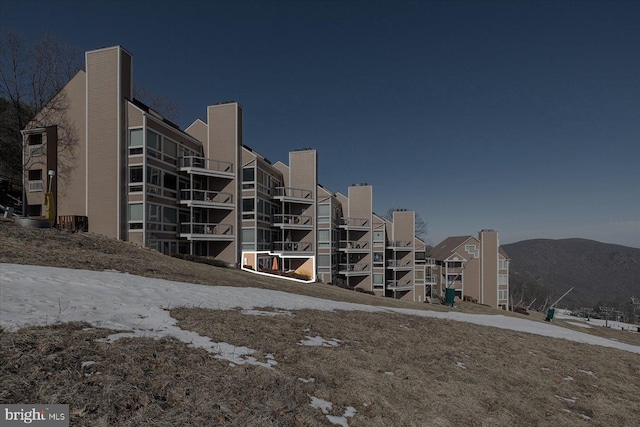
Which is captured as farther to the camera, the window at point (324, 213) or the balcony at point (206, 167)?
the window at point (324, 213)

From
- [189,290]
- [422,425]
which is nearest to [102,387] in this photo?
[422,425]

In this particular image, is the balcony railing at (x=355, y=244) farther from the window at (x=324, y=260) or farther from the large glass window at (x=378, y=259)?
the window at (x=324, y=260)

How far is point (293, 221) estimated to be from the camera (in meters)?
38.8

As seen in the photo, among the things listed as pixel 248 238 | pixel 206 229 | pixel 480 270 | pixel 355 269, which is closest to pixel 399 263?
pixel 355 269

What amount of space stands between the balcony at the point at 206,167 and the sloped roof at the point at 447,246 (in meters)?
43.3

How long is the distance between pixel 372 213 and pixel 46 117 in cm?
3757

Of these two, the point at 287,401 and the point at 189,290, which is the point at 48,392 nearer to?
the point at 287,401

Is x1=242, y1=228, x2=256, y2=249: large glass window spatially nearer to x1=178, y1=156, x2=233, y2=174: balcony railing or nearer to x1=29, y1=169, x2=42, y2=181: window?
x1=178, y1=156, x2=233, y2=174: balcony railing

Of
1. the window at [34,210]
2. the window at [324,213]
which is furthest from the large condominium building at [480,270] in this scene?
the window at [34,210]

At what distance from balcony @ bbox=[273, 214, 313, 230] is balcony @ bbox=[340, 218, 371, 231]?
9.32 metres

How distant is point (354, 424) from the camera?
4387 mm

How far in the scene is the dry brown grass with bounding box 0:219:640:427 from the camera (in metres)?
4.00

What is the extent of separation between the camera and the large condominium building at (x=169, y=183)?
23781 mm

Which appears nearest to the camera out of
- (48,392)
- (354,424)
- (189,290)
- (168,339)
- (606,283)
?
(48,392)
